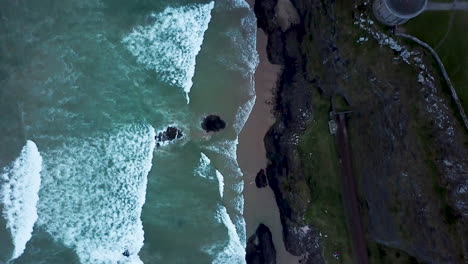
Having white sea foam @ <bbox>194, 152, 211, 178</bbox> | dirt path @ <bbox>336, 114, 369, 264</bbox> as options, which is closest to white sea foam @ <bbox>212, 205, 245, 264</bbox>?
white sea foam @ <bbox>194, 152, 211, 178</bbox>

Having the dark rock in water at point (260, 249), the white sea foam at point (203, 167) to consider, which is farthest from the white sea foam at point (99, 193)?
the dark rock in water at point (260, 249)

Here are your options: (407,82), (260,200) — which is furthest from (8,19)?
(407,82)

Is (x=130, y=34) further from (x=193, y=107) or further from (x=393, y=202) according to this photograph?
(x=393, y=202)

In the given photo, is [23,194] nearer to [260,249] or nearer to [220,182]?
[220,182]

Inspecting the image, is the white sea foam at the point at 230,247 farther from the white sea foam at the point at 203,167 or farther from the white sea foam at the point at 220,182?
the white sea foam at the point at 203,167

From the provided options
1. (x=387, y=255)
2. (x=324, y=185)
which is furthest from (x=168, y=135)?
(x=387, y=255)

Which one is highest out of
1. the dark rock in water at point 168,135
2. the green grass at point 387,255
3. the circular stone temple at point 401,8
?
the circular stone temple at point 401,8
